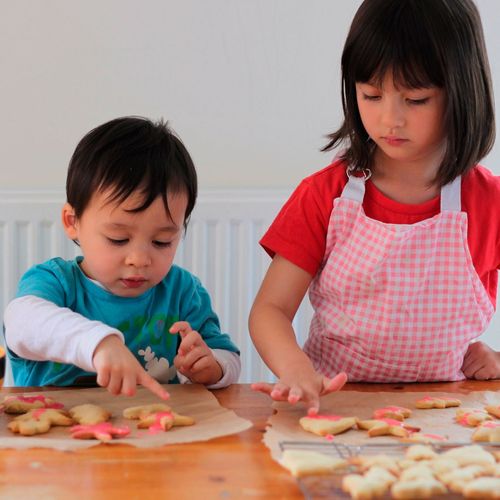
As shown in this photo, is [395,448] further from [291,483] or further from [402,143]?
[402,143]

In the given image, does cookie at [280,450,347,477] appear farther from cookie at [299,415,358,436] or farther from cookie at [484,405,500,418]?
cookie at [484,405,500,418]

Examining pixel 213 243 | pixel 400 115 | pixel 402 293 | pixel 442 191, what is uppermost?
pixel 400 115

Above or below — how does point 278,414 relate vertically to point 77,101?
below

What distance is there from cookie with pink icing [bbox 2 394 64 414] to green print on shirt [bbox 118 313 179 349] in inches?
10.0

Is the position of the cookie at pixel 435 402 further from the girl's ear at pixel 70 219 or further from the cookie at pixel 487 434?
the girl's ear at pixel 70 219

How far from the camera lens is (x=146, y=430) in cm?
98

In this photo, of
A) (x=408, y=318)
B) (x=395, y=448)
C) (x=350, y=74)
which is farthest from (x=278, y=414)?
(x=350, y=74)

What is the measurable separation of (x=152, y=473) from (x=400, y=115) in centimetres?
60

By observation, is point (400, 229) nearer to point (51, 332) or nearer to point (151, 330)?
point (151, 330)

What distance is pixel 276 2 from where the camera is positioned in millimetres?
2215

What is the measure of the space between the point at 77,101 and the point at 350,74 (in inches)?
42.8

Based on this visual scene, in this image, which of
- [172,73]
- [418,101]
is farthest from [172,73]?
[418,101]

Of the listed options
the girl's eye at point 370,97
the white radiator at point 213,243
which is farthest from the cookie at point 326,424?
the white radiator at point 213,243

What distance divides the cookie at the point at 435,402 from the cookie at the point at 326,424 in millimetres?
131
